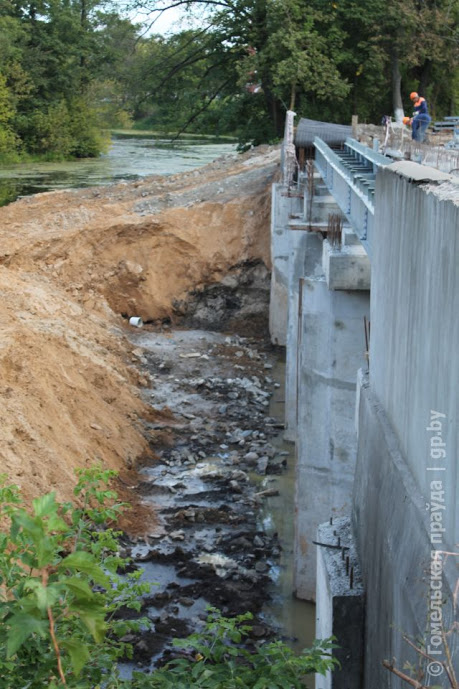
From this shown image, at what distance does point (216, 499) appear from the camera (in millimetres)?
14352

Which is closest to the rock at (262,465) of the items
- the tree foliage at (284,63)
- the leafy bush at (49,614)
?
the leafy bush at (49,614)

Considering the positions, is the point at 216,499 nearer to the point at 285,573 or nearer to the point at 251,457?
the point at 251,457

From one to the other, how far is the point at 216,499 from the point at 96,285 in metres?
11.6

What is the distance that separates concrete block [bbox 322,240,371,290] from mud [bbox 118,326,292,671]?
12.0 feet

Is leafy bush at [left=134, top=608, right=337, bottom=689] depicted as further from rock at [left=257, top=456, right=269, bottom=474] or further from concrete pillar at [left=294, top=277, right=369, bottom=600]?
rock at [left=257, top=456, right=269, bottom=474]

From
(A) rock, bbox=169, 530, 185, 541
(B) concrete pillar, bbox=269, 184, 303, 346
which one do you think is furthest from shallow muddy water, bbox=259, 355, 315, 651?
(B) concrete pillar, bbox=269, 184, 303, 346

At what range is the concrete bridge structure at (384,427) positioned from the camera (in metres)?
Result: 4.62

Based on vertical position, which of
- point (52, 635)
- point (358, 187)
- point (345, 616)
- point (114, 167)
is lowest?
point (345, 616)

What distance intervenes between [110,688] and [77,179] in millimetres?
40603

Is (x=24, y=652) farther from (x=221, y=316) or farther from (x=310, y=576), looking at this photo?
(x=221, y=316)

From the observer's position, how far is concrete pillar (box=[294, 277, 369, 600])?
10836 mm

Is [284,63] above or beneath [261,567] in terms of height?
above

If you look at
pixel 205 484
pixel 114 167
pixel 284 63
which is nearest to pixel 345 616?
pixel 205 484

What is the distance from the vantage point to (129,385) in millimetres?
18406
